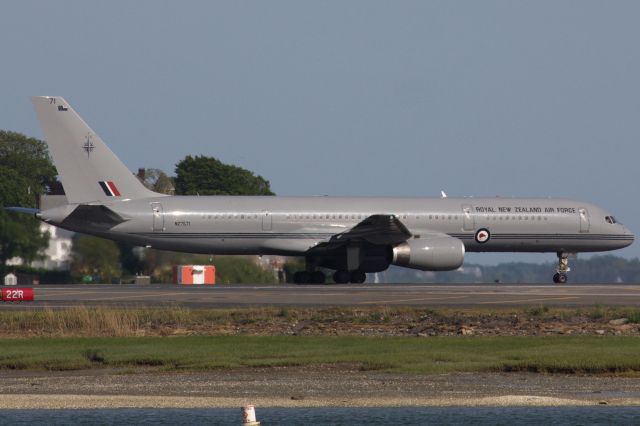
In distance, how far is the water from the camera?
1966cm

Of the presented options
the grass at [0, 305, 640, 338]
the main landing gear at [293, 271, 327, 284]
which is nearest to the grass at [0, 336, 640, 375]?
the grass at [0, 305, 640, 338]

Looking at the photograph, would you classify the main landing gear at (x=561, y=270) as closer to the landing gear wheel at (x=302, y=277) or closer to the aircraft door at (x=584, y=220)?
the aircraft door at (x=584, y=220)

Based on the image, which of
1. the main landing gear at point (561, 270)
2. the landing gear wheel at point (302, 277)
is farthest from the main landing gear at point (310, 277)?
the main landing gear at point (561, 270)

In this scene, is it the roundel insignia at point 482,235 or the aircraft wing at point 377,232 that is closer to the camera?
the aircraft wing at point 377,232

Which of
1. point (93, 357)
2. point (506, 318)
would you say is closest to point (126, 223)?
point (506, 318)

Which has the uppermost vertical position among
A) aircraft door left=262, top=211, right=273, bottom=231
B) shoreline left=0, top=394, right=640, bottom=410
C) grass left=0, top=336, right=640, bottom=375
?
aircraft door left=262, top=211, right=273, bottom=231

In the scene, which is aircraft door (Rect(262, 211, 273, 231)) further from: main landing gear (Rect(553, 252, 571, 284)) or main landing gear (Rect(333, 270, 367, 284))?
main landing gear (Rect(553, 252, 571, 284))

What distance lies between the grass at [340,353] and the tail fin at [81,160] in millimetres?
24002

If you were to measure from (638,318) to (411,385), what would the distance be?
1349 centimetres

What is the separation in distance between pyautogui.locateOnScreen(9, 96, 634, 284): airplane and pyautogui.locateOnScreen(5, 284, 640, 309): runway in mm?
2835

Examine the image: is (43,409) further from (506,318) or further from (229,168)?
(229,168)

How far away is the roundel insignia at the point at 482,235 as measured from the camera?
5741 cm

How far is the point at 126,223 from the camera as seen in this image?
177ft

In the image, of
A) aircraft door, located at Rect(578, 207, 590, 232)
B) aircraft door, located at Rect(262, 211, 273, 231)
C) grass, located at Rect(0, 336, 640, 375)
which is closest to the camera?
grass, located at Rect(0, 336, 640, 375)
